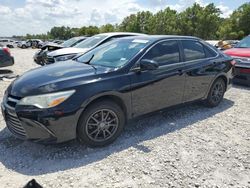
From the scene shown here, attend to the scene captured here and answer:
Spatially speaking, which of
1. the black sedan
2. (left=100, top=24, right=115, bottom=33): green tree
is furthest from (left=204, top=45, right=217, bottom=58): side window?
(left=100, top=24, right=115, bottom=33): green tree

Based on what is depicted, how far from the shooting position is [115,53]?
161 inches

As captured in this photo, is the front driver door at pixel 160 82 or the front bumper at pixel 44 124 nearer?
the front bumper at pixel 44 124

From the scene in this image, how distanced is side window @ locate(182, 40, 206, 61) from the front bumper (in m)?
2.46

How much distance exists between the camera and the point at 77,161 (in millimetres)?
3133

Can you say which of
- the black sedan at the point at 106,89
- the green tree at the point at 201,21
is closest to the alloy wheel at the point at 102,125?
the black sedan at the point at 106,89

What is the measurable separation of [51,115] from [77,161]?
70cm

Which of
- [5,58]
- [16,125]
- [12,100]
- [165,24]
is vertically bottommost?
[16,125]

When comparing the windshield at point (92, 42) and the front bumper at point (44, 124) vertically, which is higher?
the windshield at point (92, 42)

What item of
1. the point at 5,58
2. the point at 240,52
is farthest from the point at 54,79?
the point at 5,58

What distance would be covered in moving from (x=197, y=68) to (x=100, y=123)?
2.28 metres

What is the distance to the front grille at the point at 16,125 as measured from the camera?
3.11 metres

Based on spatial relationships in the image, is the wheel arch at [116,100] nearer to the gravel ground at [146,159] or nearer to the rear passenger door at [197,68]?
the gravel ground at [146,159]

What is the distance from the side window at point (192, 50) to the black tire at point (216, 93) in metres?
0.74

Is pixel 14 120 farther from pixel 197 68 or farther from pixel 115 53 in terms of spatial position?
pixel 197 68
